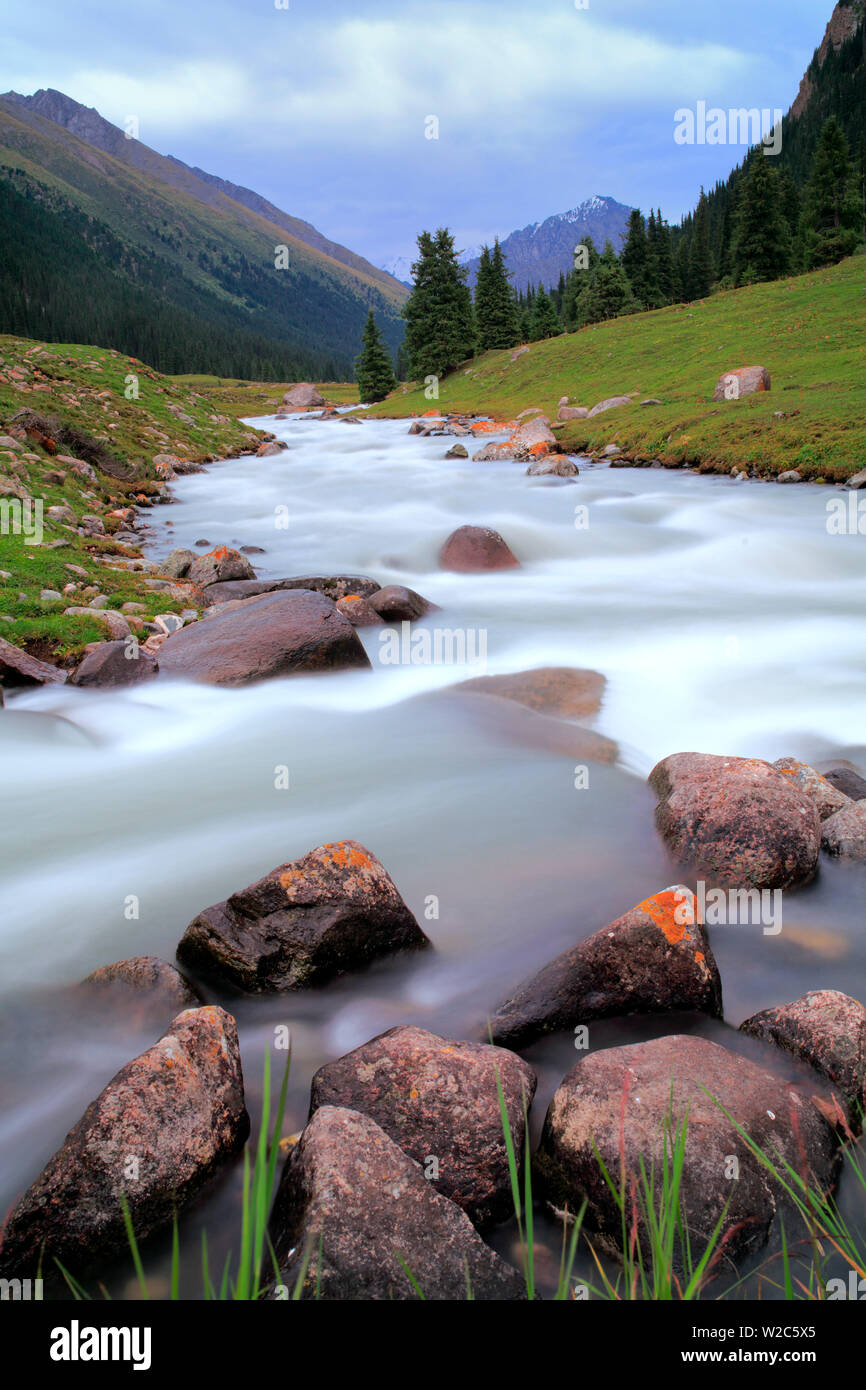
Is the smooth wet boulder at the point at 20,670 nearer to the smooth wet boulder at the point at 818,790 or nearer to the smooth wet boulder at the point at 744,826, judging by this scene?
the smooth wet boulder at the point at 744,826

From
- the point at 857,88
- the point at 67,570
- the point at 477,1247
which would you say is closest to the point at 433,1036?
the point at 477,1247

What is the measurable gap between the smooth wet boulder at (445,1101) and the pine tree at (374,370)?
8504cm

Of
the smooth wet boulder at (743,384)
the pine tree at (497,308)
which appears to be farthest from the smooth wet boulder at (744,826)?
the pine tree at (497,308)

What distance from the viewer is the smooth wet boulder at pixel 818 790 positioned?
609 centimetres

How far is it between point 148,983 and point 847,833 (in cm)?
500

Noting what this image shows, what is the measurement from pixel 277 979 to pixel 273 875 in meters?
0.61

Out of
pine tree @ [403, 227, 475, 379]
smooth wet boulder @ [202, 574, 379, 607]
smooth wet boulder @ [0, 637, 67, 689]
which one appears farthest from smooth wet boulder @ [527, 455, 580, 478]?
pine tree @ [403, 227, 475, 379]

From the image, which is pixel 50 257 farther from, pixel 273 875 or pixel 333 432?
pixel 273 875

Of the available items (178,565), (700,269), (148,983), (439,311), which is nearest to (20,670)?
(148,983)

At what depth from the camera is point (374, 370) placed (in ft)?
266

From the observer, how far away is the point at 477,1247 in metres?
2.79

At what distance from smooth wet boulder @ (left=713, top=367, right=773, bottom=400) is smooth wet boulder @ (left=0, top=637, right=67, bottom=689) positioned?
28968 mm

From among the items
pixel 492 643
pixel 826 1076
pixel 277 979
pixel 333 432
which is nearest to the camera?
pixel 826 1076

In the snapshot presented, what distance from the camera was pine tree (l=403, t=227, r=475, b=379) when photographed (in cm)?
6662
